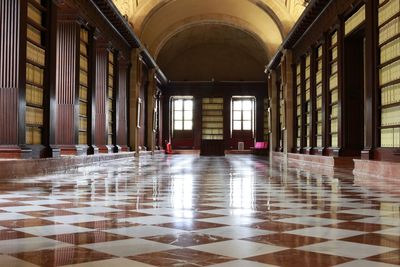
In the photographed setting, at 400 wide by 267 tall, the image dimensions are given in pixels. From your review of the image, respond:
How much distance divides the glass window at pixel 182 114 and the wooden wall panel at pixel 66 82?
866 inches

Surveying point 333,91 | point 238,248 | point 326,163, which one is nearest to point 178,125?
point 333,91

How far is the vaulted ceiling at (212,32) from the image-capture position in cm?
2311

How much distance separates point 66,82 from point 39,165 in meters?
3.37

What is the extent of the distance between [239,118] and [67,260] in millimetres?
32568

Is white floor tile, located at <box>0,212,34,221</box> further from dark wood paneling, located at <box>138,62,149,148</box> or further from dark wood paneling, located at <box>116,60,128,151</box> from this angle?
dark wood paneling, located at <box>138,62,149,148</box>

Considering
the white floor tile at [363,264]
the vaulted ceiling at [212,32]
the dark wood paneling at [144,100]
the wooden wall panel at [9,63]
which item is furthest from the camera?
the dark wood paneling at [144,100]

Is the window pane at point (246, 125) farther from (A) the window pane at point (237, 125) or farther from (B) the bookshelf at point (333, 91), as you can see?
(B) the bookshelf at point (333, 91)

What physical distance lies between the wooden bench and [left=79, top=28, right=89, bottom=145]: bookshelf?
17.4 m

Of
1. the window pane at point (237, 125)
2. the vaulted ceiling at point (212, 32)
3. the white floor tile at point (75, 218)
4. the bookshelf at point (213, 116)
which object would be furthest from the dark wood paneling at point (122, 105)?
the white floor tile at point (75, 218)

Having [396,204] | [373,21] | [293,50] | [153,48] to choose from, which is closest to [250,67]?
[153,48]

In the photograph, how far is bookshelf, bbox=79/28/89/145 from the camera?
14.4 meters

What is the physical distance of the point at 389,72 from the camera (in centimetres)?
962

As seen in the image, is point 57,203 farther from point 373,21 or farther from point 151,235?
point 373,21

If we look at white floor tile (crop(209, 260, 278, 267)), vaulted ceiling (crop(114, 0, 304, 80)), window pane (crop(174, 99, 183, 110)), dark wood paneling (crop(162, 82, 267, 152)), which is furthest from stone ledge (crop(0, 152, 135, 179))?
window pane (crop(174, 99, 183, 110))
